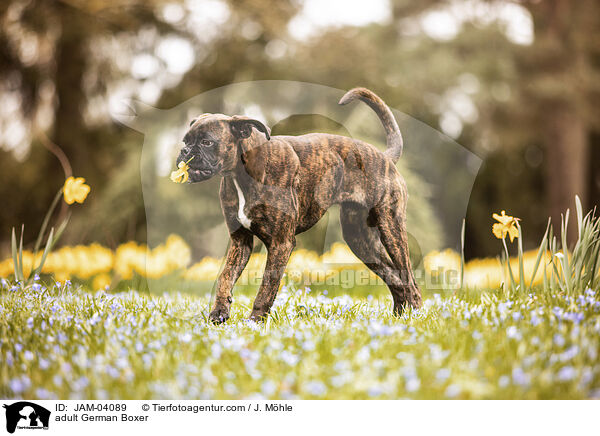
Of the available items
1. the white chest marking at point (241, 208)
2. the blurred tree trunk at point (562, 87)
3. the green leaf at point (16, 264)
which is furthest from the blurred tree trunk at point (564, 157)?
the green leaf at point (16, 264)

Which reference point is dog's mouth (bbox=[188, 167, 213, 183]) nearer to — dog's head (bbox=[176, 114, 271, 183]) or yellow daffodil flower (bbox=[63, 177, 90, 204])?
dog's head (bbox=[176, 114, 271, 183])

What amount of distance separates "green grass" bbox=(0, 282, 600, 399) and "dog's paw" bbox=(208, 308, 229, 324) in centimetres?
5

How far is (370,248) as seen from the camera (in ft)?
9.50

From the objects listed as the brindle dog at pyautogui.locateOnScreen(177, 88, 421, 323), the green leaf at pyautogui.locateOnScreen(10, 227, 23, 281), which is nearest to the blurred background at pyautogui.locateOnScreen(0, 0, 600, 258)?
the green leaf at pyautogui.locateOnScreen(10, 227, 23, 281)

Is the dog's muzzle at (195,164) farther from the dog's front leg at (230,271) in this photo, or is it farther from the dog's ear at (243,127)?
the dog's front leg at (230,271)

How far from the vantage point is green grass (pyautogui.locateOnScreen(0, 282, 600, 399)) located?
1.88 m

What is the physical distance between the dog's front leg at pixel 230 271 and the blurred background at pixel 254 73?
288cm

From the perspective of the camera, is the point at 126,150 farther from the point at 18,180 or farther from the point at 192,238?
the point at 192,238

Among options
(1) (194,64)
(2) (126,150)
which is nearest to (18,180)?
(2) (126,150)

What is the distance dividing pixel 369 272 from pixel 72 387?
1.87 metres

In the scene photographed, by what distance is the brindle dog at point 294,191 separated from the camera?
7.96ft

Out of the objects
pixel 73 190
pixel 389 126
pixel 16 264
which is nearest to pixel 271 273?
pixel 389 126

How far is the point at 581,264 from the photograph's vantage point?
9.95 feet
